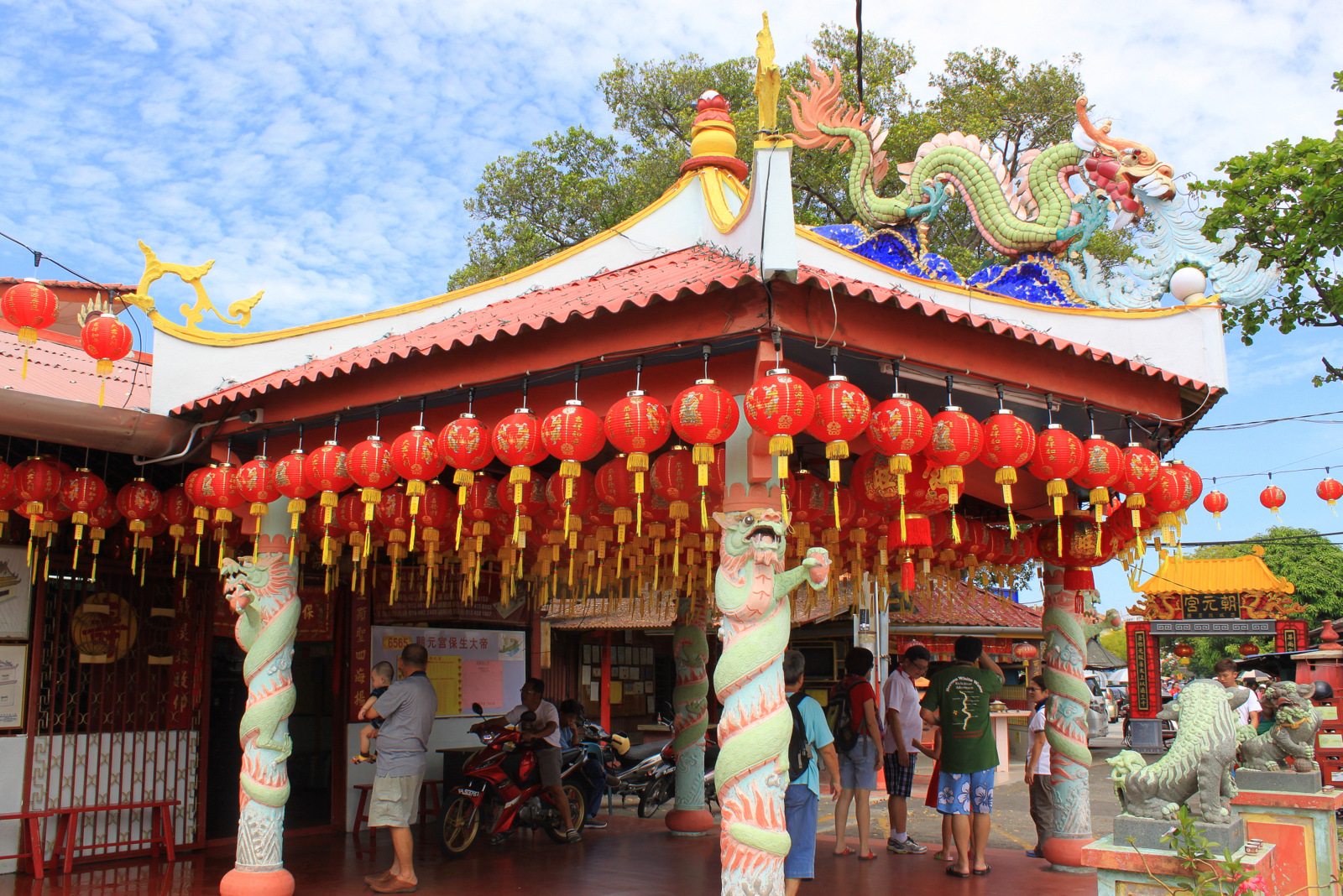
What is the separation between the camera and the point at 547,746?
325 inches

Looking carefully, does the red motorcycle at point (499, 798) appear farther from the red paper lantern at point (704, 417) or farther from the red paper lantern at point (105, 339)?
the red paper lantern at point (704, 417)

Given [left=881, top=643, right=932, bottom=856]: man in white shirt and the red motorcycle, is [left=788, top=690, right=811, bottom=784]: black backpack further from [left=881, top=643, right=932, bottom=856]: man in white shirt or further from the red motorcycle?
the red motorcycle

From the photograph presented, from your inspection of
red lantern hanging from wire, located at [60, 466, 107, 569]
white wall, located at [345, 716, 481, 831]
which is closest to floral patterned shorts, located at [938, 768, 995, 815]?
white wall, located at [345, 716, 481, 831]

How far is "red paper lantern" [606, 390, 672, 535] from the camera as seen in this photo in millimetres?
4801

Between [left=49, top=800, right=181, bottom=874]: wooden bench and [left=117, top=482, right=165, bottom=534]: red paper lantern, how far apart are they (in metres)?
2.18

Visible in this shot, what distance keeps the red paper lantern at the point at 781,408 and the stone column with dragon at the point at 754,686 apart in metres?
0.37

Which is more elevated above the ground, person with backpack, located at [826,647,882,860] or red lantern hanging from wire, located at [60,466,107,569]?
red lantern hanging from wire, located at [60,466,107,569]

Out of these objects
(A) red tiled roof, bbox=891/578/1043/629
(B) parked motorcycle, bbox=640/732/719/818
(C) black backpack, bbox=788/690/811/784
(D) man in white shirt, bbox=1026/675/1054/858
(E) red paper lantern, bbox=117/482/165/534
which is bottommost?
(B) parked motorcycle, bbox=640/732/719/818

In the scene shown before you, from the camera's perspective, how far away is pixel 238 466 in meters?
6.66

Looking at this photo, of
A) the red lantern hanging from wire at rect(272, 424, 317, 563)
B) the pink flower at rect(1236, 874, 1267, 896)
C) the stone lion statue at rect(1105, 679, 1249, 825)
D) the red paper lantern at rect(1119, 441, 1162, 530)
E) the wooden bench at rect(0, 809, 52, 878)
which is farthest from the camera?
the wooden bench at rect(0, 809, 52, 878)

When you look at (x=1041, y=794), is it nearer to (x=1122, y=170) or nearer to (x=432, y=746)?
(x=1122, y=170)

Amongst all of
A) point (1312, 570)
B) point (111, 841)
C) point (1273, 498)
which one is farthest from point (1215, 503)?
point (1312, 570)

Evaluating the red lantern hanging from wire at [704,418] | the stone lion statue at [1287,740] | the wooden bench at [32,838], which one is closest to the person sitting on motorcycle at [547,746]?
the wooden bench at [32,838]

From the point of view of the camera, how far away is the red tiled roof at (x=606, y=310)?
15.5 feet
